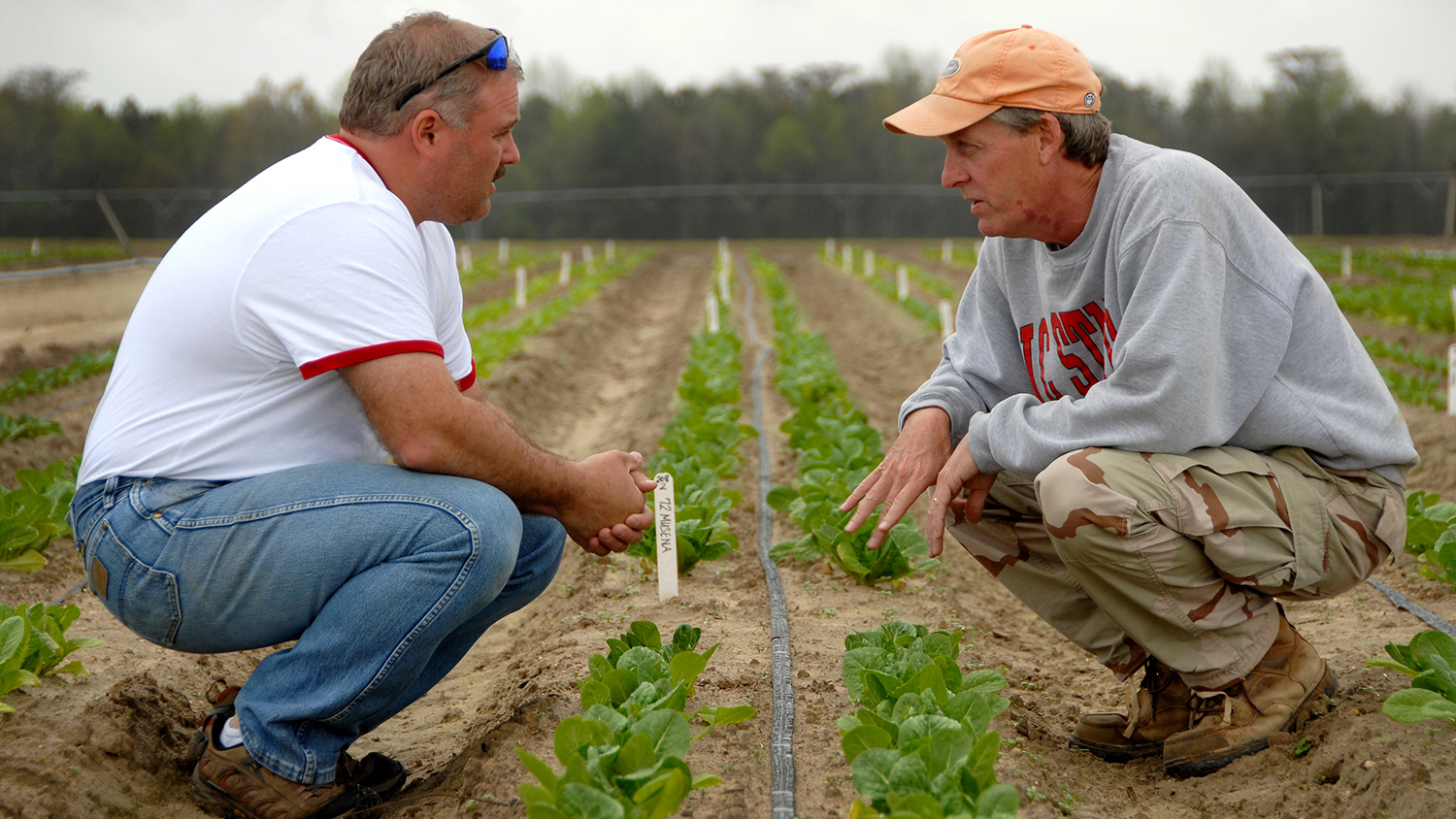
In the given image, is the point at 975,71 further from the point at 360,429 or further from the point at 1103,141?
the point at 360,429

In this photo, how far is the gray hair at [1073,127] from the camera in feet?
7.77

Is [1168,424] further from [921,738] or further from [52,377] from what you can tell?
[52,377]

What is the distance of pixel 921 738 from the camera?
1.85 m

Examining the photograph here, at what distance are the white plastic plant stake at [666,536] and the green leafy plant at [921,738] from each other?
2.78 ft

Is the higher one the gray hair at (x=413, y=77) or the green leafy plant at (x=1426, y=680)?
the gray hair at (x=413, y=77)

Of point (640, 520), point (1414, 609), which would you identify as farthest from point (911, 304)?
point (640, 520)

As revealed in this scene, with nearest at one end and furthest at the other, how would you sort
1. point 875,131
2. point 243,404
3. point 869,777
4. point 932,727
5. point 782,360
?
1. point 869,777
2. point 932,727
3. point 243,404
4. point 782,360
5. point 875,131

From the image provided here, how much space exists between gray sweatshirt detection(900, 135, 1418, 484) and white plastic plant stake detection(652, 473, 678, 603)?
3.05 ft

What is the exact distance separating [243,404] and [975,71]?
1.73 metres

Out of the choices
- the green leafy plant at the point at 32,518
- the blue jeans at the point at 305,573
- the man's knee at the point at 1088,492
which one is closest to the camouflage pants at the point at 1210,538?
the man's knee at the point at 1088,492

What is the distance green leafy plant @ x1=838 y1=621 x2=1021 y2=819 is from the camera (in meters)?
1.73

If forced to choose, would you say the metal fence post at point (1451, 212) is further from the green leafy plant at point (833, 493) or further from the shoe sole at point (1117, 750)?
the shoe sole at point (1117, 750)

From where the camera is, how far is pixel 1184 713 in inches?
99.3

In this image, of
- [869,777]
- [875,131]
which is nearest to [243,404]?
[869,777]
